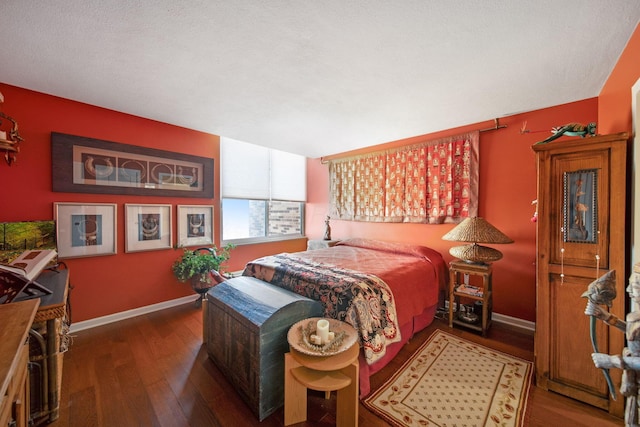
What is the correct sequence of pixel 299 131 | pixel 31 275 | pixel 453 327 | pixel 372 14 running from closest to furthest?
pixel 372 14 < pixel 31 275 < pixel 453 327 < pixel 299 131

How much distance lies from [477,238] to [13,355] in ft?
9.90

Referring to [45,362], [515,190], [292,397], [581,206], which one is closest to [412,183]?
[515,190]

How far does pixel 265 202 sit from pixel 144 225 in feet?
6.17

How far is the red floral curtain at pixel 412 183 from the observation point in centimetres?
291

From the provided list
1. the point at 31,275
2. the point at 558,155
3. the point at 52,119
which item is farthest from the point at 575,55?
the point at 52,119

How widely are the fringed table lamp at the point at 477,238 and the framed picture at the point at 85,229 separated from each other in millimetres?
3727

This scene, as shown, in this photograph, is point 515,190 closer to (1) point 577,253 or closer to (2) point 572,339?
(1) point 577,253

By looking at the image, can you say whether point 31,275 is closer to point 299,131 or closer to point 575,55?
point 299,131

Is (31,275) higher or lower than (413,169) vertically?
lower

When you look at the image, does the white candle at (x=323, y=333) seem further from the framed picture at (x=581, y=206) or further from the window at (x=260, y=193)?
the window at (x=260, y=193)

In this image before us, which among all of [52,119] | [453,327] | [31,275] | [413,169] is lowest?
[453,327]

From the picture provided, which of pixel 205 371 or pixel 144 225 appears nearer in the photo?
pixel 205 371

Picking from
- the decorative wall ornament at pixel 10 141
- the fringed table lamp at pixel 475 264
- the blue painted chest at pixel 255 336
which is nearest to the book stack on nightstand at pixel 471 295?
the fringed table lamp at pixel 475 264

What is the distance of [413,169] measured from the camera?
3330 millimetres
